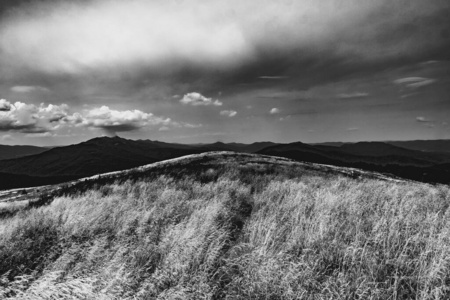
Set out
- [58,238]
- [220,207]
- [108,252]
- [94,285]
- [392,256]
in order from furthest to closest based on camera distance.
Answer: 1. [220,207]
2. [58,238]
3. [108,252]
4. [392,256]
5. [94,285]

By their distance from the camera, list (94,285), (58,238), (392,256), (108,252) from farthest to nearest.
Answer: (58,238) < (108,252) < (392,256) < (94,285)

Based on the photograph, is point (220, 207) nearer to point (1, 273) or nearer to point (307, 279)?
point (307, 279)

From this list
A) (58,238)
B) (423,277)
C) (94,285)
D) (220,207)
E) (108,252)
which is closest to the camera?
(423,277)

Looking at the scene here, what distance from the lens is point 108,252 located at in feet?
15.2

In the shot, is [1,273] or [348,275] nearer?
[348,275]

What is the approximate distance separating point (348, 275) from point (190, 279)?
212 cm

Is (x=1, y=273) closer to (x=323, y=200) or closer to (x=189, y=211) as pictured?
(x=189, y=211)

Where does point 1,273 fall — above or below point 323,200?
below

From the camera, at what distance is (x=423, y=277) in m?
3.33

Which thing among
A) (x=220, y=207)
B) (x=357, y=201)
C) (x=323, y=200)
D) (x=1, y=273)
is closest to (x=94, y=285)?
(x=1, y=273)

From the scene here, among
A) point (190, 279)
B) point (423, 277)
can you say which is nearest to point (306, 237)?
point (423, 277)

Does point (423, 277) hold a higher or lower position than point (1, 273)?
higher

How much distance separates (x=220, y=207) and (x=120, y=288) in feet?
13.0

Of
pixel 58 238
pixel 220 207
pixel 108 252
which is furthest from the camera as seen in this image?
pixel 220 207
